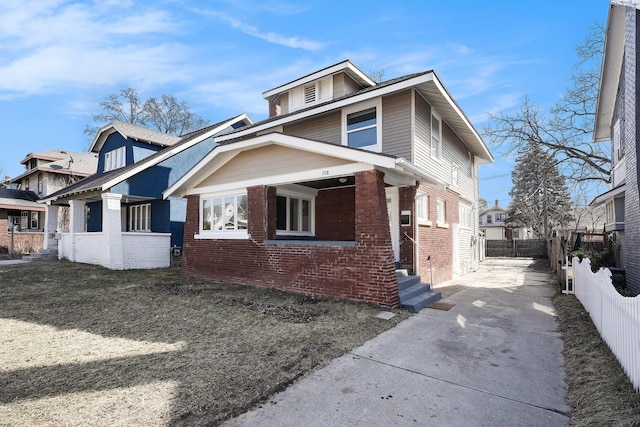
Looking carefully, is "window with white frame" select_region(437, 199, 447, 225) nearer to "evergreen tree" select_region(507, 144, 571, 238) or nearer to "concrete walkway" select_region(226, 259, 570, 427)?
"concrete walkway" select_region(226, 259, 570, 427)

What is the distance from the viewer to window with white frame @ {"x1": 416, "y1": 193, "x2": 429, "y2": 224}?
31.0 ft

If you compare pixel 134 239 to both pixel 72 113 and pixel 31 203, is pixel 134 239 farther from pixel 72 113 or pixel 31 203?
pixel 72 113

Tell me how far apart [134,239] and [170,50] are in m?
7.47

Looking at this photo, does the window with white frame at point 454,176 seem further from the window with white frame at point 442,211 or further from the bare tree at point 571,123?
the bare tree at point 571,123

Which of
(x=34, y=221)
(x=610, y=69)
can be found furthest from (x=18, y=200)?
(x=610, y=69)

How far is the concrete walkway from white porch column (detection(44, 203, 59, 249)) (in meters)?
18.9

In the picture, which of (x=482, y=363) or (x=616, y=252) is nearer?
(x=482, y=363)

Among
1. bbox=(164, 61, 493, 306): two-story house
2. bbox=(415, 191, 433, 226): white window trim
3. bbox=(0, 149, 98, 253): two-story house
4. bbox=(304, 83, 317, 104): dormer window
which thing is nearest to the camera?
bbox=(164, 61, 493, 306): two-story house

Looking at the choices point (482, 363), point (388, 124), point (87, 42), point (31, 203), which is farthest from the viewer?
point (31, 203)

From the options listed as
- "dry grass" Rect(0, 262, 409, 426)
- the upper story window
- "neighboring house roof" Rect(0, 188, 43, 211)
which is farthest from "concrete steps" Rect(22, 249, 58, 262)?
"neighboring house roof" Rect(0, 188, 43, 211)

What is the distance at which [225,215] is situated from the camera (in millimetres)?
10367

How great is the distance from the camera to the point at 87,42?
10.7 metres

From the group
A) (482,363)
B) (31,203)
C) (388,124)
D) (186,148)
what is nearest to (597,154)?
(388,124)

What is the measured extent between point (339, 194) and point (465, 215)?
7432 millimetres
